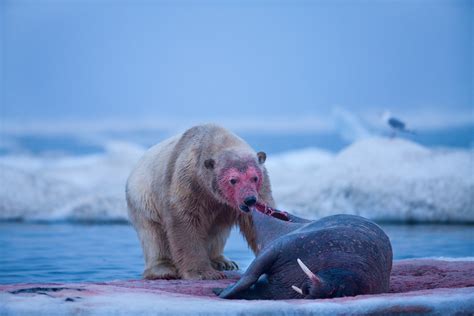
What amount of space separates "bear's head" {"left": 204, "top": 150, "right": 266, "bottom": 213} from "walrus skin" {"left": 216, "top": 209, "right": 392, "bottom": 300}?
78 centimetres

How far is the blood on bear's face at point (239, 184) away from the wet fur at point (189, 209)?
2.8 inches

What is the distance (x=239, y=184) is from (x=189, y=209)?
0.54 meters

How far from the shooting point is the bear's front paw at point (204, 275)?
18.4ft

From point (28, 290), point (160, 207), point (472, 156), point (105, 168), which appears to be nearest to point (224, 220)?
point (160, 207)

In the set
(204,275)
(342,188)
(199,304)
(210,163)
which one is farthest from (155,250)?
(342,188)

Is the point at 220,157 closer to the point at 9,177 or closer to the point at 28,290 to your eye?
the point at 28,290

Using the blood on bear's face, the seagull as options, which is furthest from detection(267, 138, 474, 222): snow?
the blood on bear's face

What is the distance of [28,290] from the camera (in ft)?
14.0

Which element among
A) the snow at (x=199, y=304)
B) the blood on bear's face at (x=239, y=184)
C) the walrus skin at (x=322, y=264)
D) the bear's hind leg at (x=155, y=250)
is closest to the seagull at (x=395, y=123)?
the bear's hind leg at (x=155, y=250)

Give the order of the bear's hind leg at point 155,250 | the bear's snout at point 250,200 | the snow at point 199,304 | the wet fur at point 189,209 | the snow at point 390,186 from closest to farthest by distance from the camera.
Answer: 1. the snow at point 199,304
2. the bear's snout at point 250,200
3. the wet fur at point 189,209
4. the bear's hind leg at point 155,250
5. the snow at point 390,186

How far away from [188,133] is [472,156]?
19.4 feet

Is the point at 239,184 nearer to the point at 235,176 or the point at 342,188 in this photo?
the point at 235,176

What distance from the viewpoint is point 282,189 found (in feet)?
37.7

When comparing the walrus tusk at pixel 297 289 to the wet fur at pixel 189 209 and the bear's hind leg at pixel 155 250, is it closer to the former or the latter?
the wet fur at pixel 189 209
